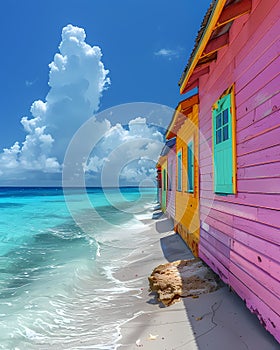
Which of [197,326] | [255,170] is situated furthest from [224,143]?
[197,326]

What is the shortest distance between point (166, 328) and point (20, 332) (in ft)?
8.23

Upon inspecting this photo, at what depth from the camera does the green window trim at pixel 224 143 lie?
172 inches

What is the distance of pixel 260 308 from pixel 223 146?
2570 millimetres

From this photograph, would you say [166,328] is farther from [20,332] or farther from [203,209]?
[203,209]

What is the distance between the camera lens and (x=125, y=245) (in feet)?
37.5

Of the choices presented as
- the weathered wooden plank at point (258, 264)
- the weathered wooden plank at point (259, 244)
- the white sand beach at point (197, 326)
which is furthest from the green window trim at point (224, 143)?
the white sand beach at point (197, 326)

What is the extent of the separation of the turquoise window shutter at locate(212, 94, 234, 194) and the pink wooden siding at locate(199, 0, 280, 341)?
0.24m

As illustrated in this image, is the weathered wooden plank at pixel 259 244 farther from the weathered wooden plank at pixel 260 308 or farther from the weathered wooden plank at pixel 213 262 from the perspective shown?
the weathered wooden plank at pixel 213 262

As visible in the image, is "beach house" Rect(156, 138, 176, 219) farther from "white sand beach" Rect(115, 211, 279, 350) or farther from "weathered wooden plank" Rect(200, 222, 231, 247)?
"white sand beach" Rect(115, 211, 279, 350)

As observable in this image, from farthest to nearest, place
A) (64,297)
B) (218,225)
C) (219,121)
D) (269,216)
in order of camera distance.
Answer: (64,297), (218,225), (219,121), (269,216)

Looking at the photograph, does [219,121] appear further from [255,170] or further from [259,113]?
[255,170]

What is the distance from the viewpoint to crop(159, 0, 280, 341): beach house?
3104 millimetres

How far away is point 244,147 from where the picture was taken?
394 cm

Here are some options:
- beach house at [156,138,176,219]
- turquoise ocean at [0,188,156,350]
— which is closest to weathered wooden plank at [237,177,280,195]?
turquoise ocean at [0,188,156,350]
